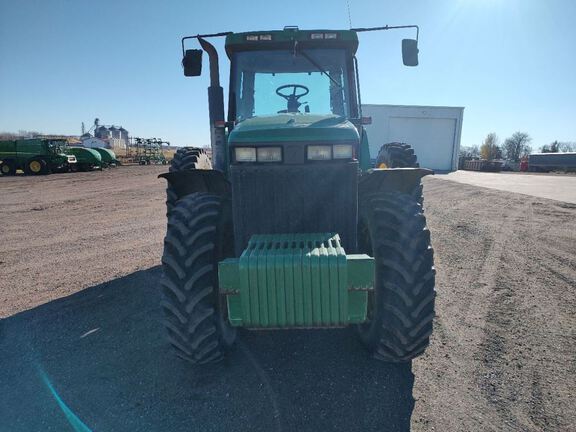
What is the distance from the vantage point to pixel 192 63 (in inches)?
168

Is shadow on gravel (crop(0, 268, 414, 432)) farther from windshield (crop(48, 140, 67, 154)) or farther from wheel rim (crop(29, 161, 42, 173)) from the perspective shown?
windshield (crop(48, 140, 67, 154))

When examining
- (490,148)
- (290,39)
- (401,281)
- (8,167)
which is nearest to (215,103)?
(290,39)

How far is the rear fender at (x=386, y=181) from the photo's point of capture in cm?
326

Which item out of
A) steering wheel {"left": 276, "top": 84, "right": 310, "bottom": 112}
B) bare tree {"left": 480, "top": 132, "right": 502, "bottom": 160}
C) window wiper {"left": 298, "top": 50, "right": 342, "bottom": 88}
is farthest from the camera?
bare tree {"left": 480, "top": 132, "right": 502, "bottom": 160}

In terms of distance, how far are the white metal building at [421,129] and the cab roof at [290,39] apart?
22.9 metres

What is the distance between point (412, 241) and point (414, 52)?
2.77 m

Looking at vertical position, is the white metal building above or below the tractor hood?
above

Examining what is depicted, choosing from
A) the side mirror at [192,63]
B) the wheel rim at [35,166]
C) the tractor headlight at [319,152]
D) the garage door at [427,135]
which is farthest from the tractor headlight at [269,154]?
the wheel rim at [35,166]

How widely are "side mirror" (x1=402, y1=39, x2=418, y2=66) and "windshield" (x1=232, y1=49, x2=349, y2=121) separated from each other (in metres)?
0.81

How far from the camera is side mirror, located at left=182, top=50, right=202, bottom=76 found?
4.21 metres

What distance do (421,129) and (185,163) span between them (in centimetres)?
2508

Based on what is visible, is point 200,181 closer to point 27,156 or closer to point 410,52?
point 410,52

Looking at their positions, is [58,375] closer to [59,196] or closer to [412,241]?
[412,241]

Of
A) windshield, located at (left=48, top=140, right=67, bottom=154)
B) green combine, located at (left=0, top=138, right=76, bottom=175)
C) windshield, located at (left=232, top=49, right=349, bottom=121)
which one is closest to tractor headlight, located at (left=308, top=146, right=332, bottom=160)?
windshield, located at (left=232, top=49, right=349, bottom=121)
